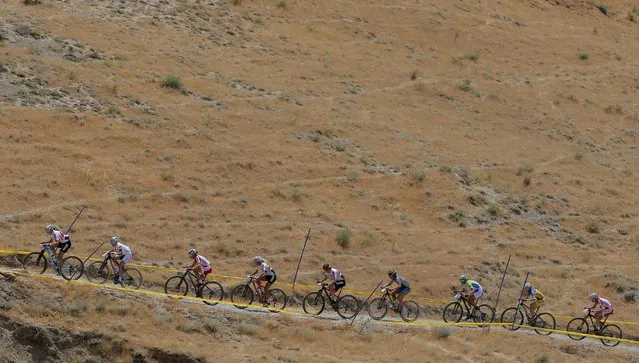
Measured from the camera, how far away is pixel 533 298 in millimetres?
34812

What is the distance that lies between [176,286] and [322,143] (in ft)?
52.6

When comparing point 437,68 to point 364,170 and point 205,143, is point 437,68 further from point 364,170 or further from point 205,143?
point 205,143

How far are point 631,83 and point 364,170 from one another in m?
26.4

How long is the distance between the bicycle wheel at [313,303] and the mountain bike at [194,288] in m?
2.57

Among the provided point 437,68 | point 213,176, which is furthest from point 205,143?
point 437,68

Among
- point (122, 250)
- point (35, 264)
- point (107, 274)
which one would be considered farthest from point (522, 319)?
point (35, 264)

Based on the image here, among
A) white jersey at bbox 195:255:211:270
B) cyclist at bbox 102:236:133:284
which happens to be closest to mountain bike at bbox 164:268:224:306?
white jersey at bbox 195:255:211:270

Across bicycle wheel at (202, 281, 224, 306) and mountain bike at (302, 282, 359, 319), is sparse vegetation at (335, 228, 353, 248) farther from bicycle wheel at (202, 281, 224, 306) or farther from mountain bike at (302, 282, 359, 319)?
bicycle wheel at (202, 281, 224, 306)

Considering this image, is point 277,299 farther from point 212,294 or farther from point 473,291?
point 473,291

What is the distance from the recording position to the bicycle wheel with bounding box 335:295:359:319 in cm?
3222

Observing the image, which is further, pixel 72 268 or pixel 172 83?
pixel 172 83

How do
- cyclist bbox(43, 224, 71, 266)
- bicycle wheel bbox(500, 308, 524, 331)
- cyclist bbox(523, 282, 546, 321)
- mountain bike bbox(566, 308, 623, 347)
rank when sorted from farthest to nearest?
mountain bike bbox(566, 308, 623, 347) → bicycle wheel bbox(500, 308, 524, 331) → cyclist bbox(523, 282, 546, 321) → cyclist bbox(43, 224, 71, 266)

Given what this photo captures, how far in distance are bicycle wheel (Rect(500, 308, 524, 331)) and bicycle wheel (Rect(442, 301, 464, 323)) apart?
56.6 inches

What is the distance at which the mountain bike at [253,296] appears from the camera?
31.4 meters
